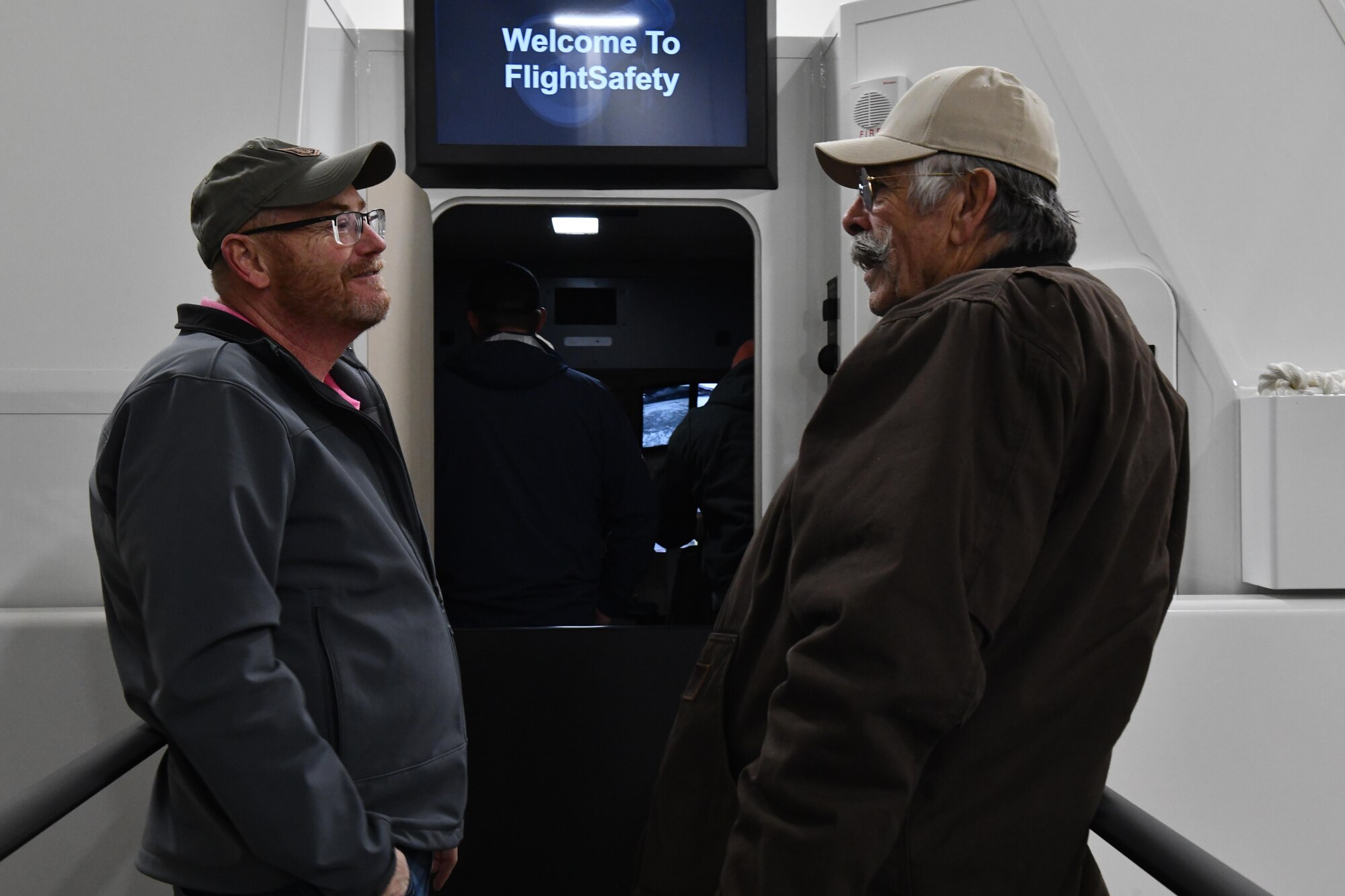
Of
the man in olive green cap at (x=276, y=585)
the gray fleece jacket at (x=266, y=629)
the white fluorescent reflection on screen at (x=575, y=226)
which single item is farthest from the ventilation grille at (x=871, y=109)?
the white fluorescent reflection on screen at (x=575, y=226)

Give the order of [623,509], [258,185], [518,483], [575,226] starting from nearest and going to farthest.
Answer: [258,185], [518,483], [623,509], [575,226]

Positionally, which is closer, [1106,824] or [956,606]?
[956,606]

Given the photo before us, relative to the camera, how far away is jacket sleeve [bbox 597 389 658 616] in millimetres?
2646

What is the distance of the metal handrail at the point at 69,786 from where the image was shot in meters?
1.13

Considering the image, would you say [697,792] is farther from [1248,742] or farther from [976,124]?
[1248,742]

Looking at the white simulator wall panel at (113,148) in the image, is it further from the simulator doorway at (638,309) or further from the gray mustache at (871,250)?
the simulator doorway at (638,309)

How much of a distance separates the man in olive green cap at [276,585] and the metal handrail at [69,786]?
0.10m

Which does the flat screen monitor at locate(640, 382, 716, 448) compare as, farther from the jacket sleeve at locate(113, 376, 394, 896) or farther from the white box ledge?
the jacket sleeve at locate(113, 376, 394, 896)

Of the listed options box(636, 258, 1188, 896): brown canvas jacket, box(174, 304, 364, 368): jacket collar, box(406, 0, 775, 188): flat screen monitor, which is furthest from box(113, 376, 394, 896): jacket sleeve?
box(406, 0, 775, 188): flat screen monitor

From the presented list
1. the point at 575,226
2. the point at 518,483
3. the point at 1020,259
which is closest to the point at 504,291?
the point at 518,483

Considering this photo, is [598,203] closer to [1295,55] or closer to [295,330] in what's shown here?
[295,330]

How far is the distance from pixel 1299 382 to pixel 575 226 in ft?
8.14

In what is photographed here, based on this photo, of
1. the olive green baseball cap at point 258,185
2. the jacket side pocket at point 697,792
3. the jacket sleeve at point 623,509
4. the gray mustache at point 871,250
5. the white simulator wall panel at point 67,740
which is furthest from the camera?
the jacket sleeve at point 623,509

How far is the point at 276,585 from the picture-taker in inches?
47.9
